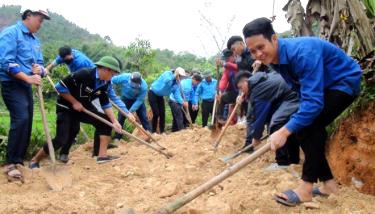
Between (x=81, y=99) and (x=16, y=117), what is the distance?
3.10ft

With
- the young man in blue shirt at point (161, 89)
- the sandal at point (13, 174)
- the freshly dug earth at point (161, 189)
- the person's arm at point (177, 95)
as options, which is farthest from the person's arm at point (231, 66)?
the sandal at point (13, 174)

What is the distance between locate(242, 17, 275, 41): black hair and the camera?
2.78 metres

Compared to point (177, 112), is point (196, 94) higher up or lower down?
higher up

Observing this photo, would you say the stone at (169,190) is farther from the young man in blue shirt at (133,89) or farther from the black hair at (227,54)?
the young man in blue shirt at (133,89)

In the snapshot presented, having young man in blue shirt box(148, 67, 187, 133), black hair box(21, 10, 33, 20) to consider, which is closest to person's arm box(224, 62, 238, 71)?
young man in blue shirt box(148, 67, 187, 133)

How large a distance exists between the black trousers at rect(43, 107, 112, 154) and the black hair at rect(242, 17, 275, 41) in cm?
310

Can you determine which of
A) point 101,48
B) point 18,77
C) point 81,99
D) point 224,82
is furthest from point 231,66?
point 101,48

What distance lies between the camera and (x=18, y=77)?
4355 mm

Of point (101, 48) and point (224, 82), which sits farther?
point (101, 48)

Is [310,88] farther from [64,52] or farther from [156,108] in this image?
[156,108]

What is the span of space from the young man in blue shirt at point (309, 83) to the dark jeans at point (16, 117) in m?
2.83

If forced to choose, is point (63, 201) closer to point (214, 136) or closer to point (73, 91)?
point (73, 91)

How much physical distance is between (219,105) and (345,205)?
4.42 meters

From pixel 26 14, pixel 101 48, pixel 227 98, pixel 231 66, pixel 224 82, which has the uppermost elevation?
pixel 26 14
